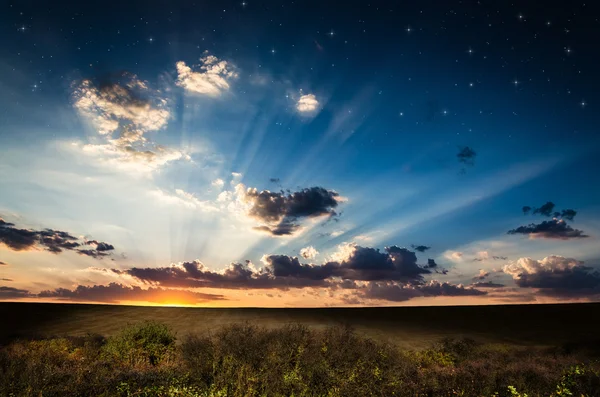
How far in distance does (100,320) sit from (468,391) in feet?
202

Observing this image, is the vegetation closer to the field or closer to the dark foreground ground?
the field

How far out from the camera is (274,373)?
1645 cm

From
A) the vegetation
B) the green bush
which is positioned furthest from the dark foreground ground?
the vegetation

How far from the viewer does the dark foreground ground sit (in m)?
50.7

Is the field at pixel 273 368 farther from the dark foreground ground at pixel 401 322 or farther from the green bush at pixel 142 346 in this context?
the dark foreground ground at pixel 401 322

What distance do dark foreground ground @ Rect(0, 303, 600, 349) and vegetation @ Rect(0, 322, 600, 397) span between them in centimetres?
2582

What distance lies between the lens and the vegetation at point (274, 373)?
1364 cm

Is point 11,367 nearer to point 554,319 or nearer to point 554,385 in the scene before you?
point 554,385

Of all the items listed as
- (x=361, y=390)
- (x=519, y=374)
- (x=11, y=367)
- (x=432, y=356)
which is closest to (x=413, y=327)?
(x=432, y=356)

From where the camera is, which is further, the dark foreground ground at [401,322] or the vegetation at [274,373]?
the dark foreground ground at [401,322]

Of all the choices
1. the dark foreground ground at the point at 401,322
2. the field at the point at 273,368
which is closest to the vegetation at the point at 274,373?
the field at the point at 273,368

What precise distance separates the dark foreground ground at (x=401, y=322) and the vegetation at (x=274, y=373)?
25.8 metres

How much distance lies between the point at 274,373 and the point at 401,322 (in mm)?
55349

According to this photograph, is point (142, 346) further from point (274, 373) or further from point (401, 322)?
point (401, 322)
